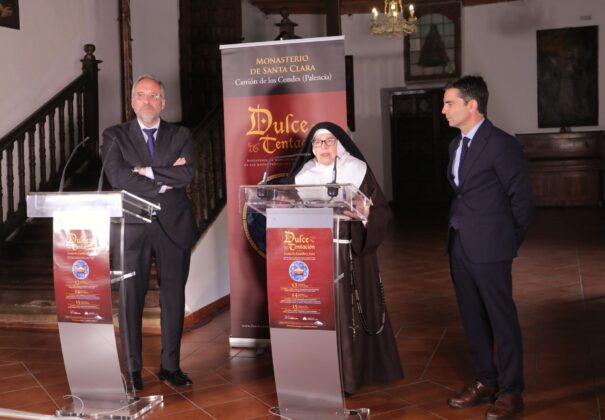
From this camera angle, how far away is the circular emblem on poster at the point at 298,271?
3.18m

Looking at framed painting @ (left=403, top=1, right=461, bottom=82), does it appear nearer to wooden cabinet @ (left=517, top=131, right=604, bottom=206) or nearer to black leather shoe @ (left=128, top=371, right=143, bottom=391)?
wooden cabinet @ (left=517, top=131, right=604, bottom=206)

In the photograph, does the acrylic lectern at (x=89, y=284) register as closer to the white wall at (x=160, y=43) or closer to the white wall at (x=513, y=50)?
the white wall at (x=160, y=43)

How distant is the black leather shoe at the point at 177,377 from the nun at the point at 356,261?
37.3 inches

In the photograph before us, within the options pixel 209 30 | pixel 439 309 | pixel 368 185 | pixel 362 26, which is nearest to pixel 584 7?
pixel 362 26

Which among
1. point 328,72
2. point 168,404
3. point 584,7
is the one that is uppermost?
point 584,7

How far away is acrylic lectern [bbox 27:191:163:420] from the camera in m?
3.44

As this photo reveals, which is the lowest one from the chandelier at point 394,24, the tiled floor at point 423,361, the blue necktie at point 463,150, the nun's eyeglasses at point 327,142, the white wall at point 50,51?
the tiled floor at point 423,361

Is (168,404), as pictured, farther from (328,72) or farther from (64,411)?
(328,72)

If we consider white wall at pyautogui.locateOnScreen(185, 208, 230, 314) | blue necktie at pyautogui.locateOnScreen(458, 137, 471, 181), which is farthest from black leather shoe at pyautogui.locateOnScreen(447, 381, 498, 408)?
white wall at pyautogui.locateOnScreen(185, 208, 230, 314)

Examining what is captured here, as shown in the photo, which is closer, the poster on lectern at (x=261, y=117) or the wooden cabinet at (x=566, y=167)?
the poster on lectern at (x=261, y=117)

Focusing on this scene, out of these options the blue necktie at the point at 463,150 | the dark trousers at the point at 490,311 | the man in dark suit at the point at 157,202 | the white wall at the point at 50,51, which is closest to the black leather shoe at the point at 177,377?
the man in dark suit at the point at 157,202

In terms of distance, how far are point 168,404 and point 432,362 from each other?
1581 mm

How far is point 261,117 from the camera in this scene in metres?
4.81

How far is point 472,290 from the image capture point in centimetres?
355
